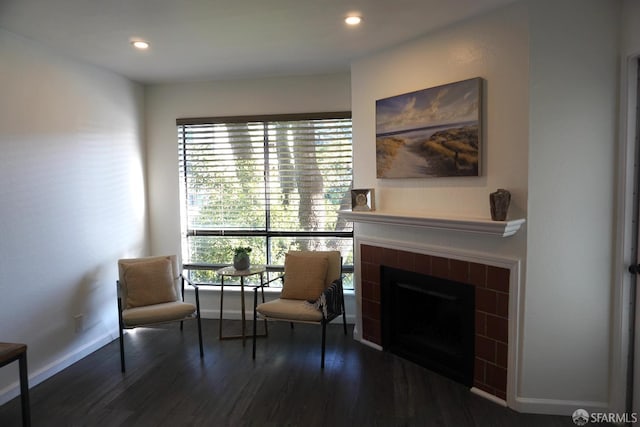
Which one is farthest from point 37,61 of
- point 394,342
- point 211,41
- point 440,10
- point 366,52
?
point 394,342

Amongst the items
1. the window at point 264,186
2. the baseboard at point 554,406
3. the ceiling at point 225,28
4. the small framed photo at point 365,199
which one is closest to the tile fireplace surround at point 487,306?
the baseboard at point 554,406

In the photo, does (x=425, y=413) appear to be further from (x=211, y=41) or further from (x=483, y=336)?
(x=211, y=41)

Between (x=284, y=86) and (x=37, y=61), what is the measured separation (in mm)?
2012

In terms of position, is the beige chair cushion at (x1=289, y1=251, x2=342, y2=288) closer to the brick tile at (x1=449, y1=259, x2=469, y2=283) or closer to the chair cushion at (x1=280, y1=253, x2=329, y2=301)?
the chair cushion at (x1=280, y1=253, x2=329, y2=301)

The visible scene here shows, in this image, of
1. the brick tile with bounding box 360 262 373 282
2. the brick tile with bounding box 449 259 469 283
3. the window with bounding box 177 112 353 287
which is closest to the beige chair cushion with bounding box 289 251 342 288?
the brick tile with bounding box 360 262 373 282

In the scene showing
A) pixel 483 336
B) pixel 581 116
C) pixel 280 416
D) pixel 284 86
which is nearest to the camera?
pixel 581 116

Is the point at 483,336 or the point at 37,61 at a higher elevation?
the point at 37,61

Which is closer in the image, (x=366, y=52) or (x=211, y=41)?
(x=211, y=41)

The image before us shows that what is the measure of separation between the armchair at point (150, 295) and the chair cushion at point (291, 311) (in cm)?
57

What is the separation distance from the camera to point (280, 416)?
2430 millimetres

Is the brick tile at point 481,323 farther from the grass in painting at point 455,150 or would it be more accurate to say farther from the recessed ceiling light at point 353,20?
the recessed ceiling light at point 353,20

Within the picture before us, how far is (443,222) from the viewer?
2.59 meters

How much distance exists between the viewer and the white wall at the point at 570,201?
7.32 feet

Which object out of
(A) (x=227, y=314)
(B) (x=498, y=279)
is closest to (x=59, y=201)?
(A) (x=227, y=314)
